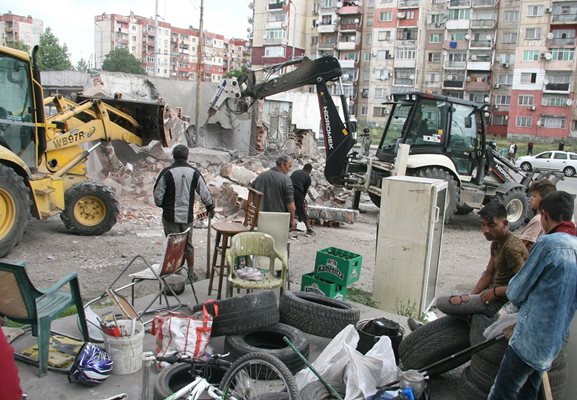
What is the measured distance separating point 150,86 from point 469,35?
41.9 metres

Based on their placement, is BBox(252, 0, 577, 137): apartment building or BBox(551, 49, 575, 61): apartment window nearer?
BBox(551, 49, 575, 61): apartment window

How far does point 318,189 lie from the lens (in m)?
15.2

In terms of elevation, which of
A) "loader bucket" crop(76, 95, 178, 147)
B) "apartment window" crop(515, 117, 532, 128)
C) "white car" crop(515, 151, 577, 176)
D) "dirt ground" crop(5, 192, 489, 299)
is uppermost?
"apartment window" crop(515, 117, 532, 128)

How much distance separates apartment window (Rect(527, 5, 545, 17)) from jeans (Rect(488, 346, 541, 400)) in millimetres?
51221

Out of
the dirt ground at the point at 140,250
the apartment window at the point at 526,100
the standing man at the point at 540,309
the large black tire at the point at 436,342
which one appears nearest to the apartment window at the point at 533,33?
the apartment window at the point at 526,100

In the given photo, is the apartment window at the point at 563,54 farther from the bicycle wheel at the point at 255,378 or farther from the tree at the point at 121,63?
the bicycle wheel at the point at 255,378

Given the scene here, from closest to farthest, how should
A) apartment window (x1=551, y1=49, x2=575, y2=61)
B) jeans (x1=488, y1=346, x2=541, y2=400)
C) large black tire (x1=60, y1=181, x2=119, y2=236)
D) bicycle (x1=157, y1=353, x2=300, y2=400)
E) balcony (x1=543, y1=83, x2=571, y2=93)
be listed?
jeans (x1=488, y1=346, x2=541, y2=400) → bicycle (x1=157, y1=353, x2=300, y2=400) → large black tire (x1=60, y1=181, x2=119, y2=236) → apartment window (x1=551, y1=49, x2=575, y2=61) → balcony (x1=543, y1=83, x2=571, y2=93)

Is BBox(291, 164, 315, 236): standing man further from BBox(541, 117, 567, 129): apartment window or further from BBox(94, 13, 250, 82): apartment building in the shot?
BBox(94, 13, 250, 82): apartment building

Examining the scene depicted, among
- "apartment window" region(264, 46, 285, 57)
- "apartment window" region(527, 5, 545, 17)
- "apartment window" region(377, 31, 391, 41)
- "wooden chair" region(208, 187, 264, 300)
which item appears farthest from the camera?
"apartment window" region(264, 46, 285, 57)

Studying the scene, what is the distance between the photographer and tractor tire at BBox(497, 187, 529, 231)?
41.3ft

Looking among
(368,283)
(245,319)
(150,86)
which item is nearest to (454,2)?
(150,86)

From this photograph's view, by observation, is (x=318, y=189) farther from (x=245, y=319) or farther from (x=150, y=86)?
(x=245, y=319)

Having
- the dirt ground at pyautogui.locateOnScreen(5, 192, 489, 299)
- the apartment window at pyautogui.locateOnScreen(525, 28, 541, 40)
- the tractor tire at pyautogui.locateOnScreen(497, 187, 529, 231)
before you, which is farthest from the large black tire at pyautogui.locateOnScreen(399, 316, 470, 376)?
the apartment window at pyautogui.locateOnScreen(525, 28, 541, 40)

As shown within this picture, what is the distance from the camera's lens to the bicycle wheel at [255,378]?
11.5 feet
